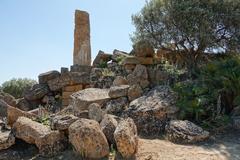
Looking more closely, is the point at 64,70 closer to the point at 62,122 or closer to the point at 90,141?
the point at 62,122

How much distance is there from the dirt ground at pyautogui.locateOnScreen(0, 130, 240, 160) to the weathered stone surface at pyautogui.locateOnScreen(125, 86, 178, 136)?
1.85 ft

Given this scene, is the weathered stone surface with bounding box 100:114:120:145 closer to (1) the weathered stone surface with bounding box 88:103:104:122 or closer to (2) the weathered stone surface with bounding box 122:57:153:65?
(1) the weathered stone surface with bounding box 88:103:104:122

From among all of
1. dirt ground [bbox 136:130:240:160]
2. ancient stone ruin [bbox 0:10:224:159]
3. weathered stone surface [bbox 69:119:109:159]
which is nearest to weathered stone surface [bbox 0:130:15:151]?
ancient stone ruin [bbox 0:10:224:159]

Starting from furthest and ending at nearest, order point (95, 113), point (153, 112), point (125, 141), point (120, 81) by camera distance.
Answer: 1. point (120, 81)
2. point (153, 112)
3. point (95, 113)
4. point (125, 141)

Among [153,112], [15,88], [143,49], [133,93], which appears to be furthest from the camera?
[15,88]

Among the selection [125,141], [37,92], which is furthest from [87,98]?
[37,92]

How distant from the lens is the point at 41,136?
6520 mm

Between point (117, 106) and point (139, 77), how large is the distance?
5.11ft

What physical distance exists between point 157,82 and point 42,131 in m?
4.49

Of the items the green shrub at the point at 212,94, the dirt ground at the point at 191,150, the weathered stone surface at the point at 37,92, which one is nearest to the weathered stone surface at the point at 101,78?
the weathered stone surface at the point at 37,92

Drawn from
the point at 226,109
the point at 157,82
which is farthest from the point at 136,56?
the point at 226,109

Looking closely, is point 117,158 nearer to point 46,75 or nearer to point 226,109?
point 226,109

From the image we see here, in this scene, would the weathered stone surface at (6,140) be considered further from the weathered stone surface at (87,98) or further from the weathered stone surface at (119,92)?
the weathered stone surface at (119,92)

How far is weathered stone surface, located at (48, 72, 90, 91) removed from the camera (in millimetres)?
12828
